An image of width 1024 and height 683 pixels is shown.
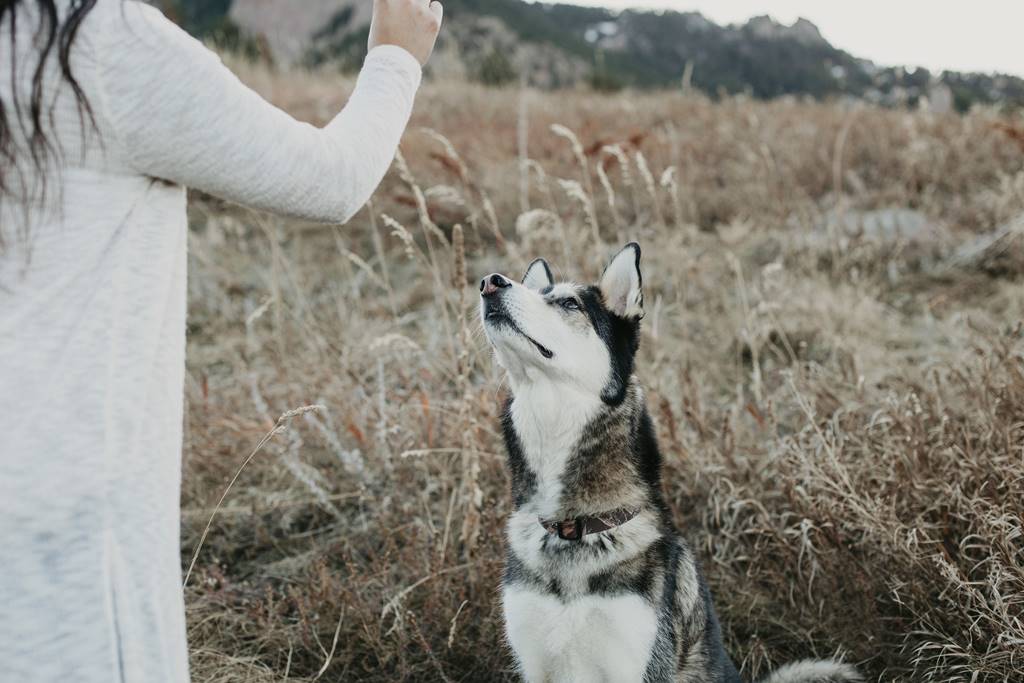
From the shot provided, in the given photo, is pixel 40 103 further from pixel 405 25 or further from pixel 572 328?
pixel 572 328

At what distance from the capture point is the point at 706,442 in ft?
12.0

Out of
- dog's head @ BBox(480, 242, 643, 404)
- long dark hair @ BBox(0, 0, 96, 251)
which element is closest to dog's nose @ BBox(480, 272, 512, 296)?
dog's head @ BBox(480, 242, 643, 404)

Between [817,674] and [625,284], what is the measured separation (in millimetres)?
1328

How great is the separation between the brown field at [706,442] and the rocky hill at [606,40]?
8.89 metres

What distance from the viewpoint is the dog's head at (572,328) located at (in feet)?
8.13

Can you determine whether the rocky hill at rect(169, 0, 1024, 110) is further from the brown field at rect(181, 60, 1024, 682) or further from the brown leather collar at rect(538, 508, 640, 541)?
the brown leather collar at rect(538, 508, 640, 541)

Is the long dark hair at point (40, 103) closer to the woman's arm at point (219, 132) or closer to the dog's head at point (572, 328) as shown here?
the woman's arm at point (219, 132)

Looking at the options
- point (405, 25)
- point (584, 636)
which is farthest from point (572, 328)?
point (405, 25)

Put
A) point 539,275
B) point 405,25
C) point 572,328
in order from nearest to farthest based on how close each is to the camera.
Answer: point 405,25 < point 572,328 < point 539,275

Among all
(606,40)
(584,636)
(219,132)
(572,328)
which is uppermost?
(606,40)

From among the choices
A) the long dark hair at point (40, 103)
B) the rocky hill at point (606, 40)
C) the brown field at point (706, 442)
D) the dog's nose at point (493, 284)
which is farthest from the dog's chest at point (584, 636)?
the rocky hill at point (606, 40)

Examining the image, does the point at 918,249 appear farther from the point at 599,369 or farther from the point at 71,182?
the point at 71,182

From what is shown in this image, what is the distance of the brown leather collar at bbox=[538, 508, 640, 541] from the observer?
2.46 meters

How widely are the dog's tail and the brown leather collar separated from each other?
68 cm
